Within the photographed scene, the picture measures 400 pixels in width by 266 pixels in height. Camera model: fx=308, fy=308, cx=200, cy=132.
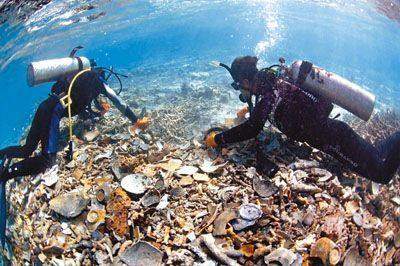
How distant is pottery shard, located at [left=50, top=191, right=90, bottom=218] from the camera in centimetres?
515

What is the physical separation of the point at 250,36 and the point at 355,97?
8411 centimetres

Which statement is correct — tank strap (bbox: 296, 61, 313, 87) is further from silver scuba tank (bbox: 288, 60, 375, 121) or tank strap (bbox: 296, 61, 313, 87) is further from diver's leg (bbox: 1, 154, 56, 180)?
diver's leg (bbox: 1, 154, 56, 180)

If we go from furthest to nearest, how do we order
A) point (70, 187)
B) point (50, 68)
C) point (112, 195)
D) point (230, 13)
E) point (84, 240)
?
point (230, 13) → point (50, 68) → point (70, 187) → point (112, 195) → point (84, 240)

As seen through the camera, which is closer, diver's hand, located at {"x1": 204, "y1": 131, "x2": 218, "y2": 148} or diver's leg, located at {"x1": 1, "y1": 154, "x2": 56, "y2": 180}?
diver's hand, located at {"x1": 204, "y1": 131, "x2": 218, "y2": 148}

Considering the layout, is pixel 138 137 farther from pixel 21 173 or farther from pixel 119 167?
pixel 21 173

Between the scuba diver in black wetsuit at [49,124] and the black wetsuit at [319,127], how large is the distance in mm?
4190

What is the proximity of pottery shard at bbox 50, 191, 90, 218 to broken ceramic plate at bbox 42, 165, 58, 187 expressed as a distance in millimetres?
697

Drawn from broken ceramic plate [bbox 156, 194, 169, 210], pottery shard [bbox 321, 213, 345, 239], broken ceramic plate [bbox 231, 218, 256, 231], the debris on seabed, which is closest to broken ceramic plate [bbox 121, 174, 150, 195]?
the debris on seabed

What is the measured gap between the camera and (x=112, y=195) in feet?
16.9

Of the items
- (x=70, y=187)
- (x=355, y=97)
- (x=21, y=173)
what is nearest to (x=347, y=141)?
(x=355, y=97)

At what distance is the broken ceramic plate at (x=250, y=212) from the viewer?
Answer: 436 centimetres

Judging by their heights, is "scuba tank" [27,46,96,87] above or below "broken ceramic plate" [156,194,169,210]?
above

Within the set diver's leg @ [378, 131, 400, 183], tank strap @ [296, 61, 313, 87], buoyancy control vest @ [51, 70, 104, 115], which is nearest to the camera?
diver's leg @ [378, 131, 400, 183]

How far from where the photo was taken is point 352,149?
5.41 meters
